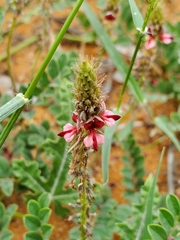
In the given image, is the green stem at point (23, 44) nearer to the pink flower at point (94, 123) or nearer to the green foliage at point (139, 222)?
the green foliage at point (139, 222)

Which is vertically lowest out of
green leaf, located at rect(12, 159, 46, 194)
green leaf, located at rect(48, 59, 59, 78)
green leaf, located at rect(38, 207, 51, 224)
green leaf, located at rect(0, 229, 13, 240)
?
green leaf, located at rect(0, 229, 13, 240)

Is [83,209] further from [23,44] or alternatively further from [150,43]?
[23,44]

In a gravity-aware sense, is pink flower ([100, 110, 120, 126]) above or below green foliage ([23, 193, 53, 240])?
above

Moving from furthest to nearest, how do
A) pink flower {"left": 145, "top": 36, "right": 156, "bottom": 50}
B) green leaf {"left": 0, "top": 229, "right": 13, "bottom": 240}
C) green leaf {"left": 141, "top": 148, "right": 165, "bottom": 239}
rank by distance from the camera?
pink flower {"left": 145, "top": 36, "right": 156, "bottom": 50} → green leaf {"left": 0, "top": 229, "right": 13, "bottom": 240} → green leaf {"left": 141, "top": 148, "right": 165, "bottom": 239}

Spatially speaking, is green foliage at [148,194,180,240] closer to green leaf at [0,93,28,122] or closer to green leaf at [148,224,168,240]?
green leaf at [148,224,168,240]

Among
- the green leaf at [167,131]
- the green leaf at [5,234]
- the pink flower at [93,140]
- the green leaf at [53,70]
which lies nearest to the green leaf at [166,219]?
the pink flower at [93,140]

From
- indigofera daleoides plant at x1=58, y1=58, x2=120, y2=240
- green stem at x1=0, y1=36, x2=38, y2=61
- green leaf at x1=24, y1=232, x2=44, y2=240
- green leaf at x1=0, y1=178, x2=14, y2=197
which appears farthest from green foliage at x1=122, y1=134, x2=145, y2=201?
green stem at x1=0, y1=36, x2=38, y2=61

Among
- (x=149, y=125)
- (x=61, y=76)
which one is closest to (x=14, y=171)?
(x=61, y=76)
